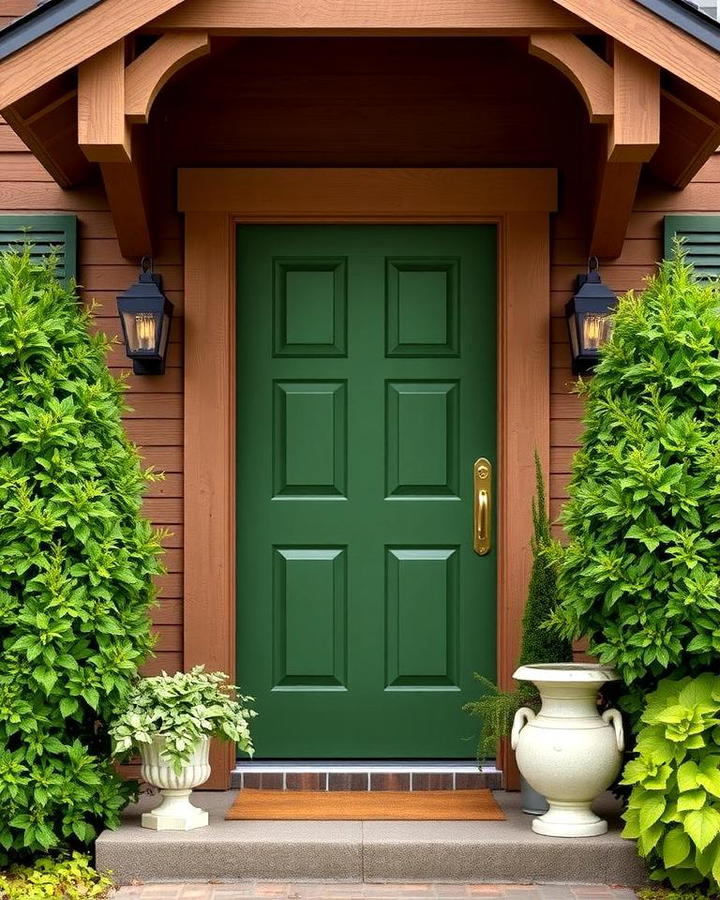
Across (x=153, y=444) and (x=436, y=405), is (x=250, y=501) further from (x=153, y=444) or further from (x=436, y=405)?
(x=436, y=405)

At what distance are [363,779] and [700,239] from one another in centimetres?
255

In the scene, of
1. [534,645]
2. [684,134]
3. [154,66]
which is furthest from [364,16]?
[534,645]

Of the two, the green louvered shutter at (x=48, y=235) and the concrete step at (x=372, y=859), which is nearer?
the concrete step at (x=372, y=859)

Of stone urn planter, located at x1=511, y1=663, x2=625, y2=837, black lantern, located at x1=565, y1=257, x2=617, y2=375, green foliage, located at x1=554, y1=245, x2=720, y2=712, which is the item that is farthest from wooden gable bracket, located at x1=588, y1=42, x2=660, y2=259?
stone urn planter, located at x1=511, y1=663, x2=625, y2=837

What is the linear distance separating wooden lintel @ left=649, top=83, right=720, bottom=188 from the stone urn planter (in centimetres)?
192

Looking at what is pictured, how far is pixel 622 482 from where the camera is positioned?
404 centimetres

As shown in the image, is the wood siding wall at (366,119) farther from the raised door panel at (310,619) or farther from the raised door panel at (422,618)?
the raised door panel at (310,619)

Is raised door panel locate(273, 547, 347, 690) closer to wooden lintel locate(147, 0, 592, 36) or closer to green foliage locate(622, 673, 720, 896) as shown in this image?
green foliage locate(622, 673, 720, 896)

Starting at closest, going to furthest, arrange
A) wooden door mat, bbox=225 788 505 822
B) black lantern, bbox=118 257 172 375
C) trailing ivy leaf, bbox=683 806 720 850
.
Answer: trailing ivy leaf, bbox=683 806 720 850, wooden door mat, bbox=225 788 505 822, black lantern, bbox=118 257 172 375

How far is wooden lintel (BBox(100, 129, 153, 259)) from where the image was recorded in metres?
4.58

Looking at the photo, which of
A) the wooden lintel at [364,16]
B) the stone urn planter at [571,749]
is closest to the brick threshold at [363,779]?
the stone urn planter at [571,749]

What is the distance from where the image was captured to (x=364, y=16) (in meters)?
4.27

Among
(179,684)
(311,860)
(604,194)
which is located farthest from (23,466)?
(604,194)

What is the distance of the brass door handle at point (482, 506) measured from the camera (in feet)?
16.8
